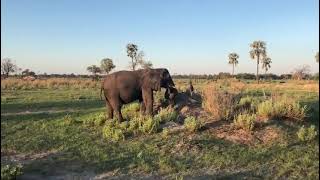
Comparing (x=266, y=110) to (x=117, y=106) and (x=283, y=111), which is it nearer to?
(x=283, y=111)

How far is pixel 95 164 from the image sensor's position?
33.7 ft

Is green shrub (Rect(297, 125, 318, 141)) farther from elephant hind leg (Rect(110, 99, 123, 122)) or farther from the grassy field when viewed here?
elephant hind leg (Rect(110, 99, 123, 122))

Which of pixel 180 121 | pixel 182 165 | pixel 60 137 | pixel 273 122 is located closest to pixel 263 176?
pixel 182 165

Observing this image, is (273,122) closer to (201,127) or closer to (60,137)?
(201,127)

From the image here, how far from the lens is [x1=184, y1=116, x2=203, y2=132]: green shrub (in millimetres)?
12227

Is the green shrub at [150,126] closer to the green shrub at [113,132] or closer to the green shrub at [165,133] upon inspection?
the green shrub at [165,133]

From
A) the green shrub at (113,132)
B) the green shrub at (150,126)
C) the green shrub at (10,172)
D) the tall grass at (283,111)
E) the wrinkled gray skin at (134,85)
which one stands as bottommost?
the green shrub at (10,172)

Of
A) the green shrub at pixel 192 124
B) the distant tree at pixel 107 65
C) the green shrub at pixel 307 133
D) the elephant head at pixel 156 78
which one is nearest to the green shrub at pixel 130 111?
A: the elephant head at pixel 156 78

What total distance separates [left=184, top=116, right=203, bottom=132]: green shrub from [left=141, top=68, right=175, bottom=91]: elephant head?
2.98m

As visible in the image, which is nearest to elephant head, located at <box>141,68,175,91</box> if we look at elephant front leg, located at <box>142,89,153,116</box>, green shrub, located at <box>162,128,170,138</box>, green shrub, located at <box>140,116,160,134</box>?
elephant front leg, located at <box>142,89,153,116</box>

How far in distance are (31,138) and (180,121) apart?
12.9ft

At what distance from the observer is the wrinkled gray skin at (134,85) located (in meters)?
15.4

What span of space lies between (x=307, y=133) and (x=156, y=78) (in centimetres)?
530

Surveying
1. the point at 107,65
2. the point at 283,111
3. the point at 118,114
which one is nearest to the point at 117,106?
the point at 118,114
